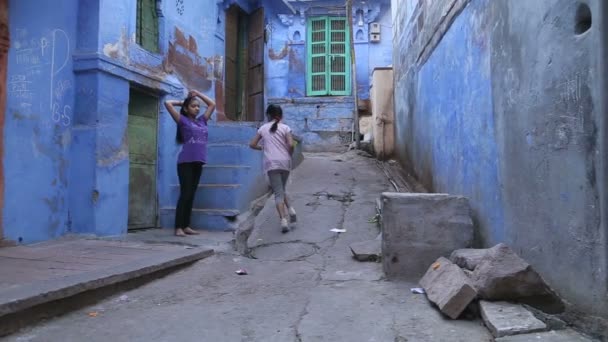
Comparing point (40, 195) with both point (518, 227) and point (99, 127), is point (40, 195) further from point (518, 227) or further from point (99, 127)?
point (518, 227)

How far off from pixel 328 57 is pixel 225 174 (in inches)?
319

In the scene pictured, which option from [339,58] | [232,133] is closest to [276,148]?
[232,133]

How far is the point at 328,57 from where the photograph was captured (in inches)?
537

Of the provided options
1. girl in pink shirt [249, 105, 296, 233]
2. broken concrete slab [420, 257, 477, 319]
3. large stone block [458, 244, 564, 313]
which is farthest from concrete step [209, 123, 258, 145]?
large stone block [458, 244, 564, 313]

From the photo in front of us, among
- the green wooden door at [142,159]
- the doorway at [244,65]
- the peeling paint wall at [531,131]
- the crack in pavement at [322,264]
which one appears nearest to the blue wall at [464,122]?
the peeling paint wall at [531,131]

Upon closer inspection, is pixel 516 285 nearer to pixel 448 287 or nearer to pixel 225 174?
pixel 448 287

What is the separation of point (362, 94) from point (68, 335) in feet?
37.7

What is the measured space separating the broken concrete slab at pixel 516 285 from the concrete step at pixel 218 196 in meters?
3.82

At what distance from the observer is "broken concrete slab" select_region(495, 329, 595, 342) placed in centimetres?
226

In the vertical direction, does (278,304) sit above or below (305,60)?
below

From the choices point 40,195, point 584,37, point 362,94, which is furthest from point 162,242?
point 362,94

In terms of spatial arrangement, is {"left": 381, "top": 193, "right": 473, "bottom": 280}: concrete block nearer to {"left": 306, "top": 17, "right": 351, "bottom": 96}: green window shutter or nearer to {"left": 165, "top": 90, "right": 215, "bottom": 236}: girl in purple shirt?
{"left": 165, "top": 90, "right": 215, "bottom": 236}: girl in purple shirt

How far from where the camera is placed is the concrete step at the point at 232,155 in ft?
21.7

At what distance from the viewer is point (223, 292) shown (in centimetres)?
365
